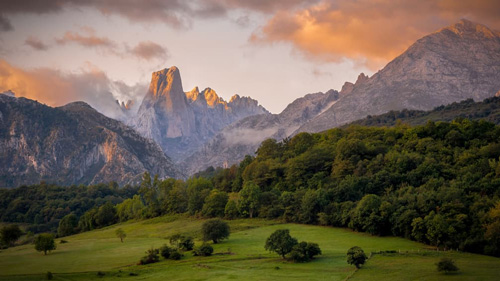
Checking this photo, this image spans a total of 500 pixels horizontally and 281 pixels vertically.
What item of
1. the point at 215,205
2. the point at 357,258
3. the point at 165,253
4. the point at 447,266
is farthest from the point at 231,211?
the point at 447,266

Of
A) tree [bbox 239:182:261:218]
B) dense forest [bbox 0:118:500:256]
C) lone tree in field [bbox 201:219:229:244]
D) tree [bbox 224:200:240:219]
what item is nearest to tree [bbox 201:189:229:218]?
dense forest [bbox 0:118:500:256]

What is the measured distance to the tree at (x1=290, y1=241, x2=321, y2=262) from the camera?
2776 inches

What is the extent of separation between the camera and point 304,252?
2813 inches

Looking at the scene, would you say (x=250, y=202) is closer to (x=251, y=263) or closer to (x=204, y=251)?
(x=204, y=251)

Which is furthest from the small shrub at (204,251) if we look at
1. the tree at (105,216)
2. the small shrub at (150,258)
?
the tree at (105,216)

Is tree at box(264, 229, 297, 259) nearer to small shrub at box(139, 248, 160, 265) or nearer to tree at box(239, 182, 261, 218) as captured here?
small shrub at box(139, 248, 160, 265)

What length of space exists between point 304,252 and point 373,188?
4467cm

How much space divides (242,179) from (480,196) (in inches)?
3158

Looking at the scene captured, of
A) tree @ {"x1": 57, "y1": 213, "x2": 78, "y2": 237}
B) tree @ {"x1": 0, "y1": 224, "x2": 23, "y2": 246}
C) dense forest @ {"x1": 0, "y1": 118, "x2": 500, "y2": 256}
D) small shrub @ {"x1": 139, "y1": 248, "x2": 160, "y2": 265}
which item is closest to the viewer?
small shrub @ {"x1": 139, "y1": 248, "x2": 160, "y2": 265}

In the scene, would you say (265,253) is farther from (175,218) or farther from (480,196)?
(175,218)

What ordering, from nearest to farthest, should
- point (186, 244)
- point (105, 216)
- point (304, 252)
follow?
1. point (304, 252)
2. point (186, 244)
3. point (105, 216)

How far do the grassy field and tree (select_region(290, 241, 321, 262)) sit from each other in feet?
5.04

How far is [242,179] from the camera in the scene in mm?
Answer: 152000

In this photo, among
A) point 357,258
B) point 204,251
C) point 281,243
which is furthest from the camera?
point 204,251
